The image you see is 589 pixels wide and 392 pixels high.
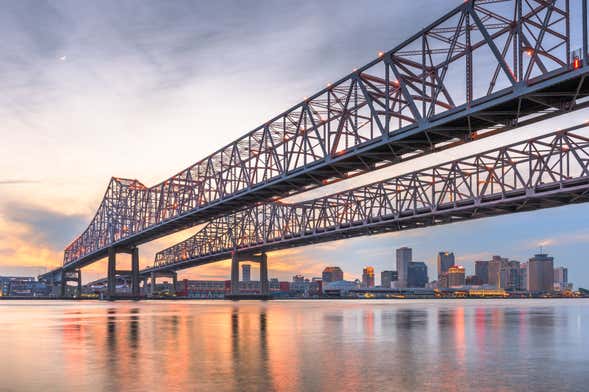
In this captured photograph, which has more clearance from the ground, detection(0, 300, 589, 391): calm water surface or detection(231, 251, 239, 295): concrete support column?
detection(0, 300, 589, 391): calm water surface

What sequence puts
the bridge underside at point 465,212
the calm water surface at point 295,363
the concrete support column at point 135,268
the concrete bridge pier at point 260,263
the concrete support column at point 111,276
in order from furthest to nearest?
1. the concrete bridge pier at point 260,263
2. the concrete support column at point 135,268
3. the concrete support column at point 111,276
4. the bridge underside at point 465,212
5. the calm water surface at point 295,363

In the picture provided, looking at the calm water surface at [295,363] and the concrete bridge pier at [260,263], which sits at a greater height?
the calm water surface at [295,363]

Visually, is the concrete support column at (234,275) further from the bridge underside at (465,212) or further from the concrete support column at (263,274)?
the bridge underside at (465,212)

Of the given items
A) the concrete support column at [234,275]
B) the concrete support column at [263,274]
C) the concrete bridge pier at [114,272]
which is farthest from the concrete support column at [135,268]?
the concrete support column at [263,274]

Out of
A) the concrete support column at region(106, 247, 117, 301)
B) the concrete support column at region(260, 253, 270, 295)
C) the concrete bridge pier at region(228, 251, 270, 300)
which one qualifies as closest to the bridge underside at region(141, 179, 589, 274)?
the concrete bridge pier at region(228, 251, 270, 300)

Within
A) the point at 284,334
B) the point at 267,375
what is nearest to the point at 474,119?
the point at 284,334

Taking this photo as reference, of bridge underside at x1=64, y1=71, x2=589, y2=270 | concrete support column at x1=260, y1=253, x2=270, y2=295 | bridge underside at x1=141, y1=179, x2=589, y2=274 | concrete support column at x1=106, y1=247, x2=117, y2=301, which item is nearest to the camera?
bridge underside at x1=64, y1=71, x2=589, y2=270

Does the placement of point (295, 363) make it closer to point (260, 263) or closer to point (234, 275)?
point (234, 275)

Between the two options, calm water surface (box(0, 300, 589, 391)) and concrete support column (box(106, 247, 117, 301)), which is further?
concrete support column (box(106, 247, 117, 301))

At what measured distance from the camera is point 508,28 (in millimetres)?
35469

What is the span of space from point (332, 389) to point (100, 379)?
526cm

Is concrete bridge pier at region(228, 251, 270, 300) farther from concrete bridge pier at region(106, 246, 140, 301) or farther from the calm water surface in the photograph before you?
the calm water surface

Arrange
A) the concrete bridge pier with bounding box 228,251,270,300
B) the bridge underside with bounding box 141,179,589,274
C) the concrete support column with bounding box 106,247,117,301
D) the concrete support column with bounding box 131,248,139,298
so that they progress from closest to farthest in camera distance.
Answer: the bridge underside with bounding box 141,179,589,274
the concrete support column with bounding box 106,247,117,301
the concrete support column with bounding box 131,248,139,298
the concrete bridge pier with bounding box 228,251,270,300

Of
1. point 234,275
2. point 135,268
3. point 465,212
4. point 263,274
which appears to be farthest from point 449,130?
point 263,274
